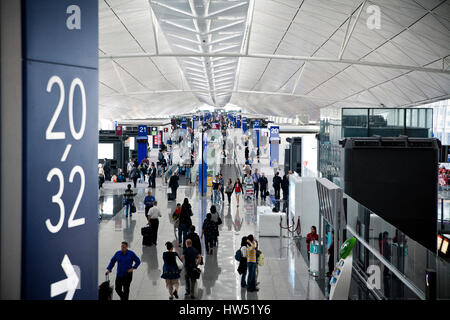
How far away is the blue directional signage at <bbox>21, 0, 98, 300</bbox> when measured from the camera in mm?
2410

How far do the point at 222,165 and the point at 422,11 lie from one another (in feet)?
71.0

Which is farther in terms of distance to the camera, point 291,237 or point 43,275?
point 291,237

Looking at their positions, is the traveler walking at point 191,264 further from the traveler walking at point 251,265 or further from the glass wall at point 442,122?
the glass wall at point 442,122

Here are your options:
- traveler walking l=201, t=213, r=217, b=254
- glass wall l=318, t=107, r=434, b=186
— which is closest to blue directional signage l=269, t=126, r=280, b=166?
glass wall l=318, t=107, r=434, b=186

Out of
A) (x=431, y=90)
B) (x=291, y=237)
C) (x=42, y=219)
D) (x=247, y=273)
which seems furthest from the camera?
(x=431, y=90)

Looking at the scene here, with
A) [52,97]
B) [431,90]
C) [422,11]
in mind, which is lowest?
[52,97]

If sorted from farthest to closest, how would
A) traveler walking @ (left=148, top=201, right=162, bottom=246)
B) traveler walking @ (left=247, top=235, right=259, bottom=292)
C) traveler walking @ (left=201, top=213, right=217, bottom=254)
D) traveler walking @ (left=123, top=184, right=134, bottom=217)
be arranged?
traveler walking @ (left=123, top=184, right=134, bottom=217) → traveler walking @ (left=148, top=201, right=162, bottom=246) → traveler walking @ (left=201, top=213, right=217, bottom=254) → traveler walking @ (left=247, top=235, right=259, bottom=292)

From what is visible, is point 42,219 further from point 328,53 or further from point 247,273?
point 328,53

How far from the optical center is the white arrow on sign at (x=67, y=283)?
262 centimetres

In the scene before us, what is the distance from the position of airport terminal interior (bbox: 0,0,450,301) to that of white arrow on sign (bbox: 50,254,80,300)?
0.01m

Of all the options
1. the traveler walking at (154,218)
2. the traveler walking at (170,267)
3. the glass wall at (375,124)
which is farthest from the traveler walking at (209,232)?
the glass wall at (375,124)

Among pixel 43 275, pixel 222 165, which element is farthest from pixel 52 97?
pixel 222 165

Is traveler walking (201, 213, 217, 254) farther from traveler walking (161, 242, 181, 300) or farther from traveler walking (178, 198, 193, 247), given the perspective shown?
traveler walking (161, 242, 181, 300)

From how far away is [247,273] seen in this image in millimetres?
10828
